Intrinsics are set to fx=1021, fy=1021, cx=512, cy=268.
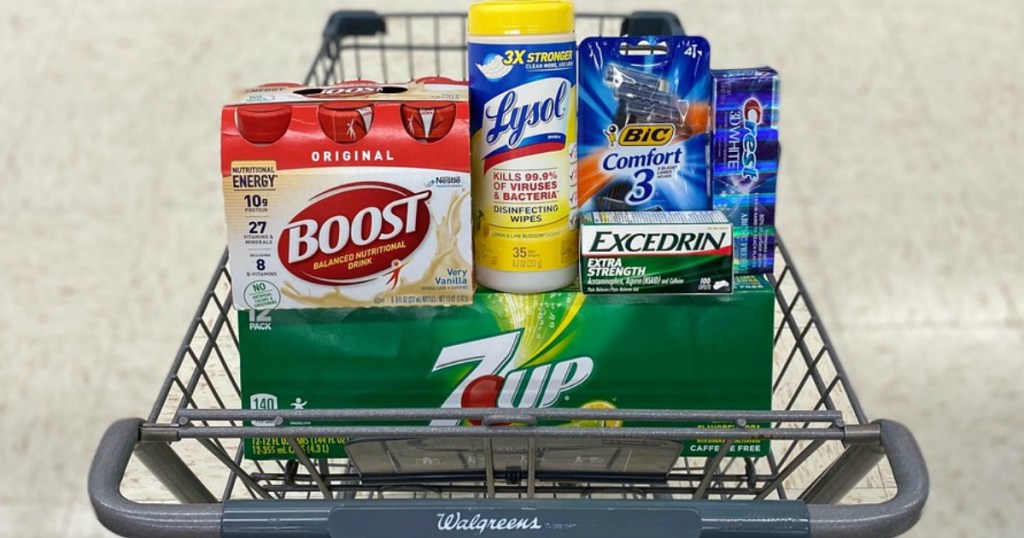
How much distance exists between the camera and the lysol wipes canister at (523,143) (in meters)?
0.80

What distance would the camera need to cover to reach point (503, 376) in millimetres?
871

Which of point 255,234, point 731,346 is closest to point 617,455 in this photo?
point 731,346

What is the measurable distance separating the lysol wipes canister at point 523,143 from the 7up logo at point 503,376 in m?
0.05

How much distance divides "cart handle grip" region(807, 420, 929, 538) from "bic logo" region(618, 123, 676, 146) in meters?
0.33

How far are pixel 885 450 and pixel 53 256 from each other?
1911mm

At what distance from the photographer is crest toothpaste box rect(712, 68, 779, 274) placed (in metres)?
0.87

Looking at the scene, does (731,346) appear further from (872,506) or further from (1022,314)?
(1022,314)

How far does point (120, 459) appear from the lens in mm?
723

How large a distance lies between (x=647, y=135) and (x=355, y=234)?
0.27 meters

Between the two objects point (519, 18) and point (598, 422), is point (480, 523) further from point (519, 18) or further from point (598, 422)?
point (519, 18)

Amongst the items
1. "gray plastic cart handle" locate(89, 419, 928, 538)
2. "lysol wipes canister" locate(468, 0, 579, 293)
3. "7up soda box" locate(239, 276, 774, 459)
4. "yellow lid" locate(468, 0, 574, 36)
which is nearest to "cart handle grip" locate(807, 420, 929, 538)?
"gray plastic cart handle" locate(89, 419, 928, 538)

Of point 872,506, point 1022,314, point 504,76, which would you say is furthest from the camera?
point 1022,314

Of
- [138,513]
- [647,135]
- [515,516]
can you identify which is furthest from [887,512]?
[138,513]

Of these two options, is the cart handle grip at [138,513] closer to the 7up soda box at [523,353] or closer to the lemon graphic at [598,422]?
the 7up soda box at [523,353]
